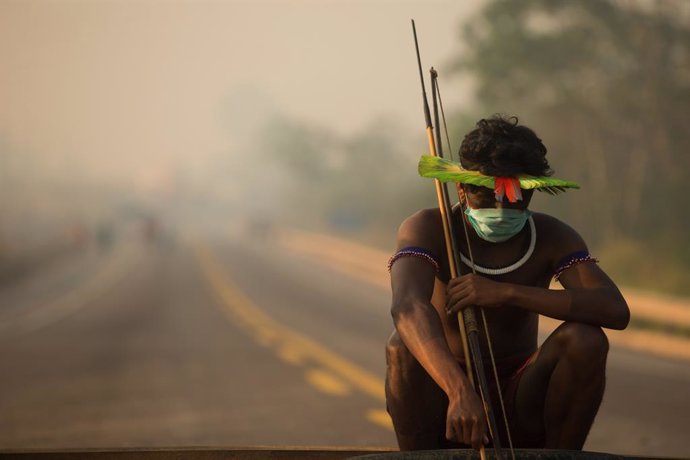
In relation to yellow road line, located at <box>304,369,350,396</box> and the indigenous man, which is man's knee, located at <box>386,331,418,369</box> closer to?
the indigenous man

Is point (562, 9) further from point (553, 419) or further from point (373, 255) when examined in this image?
point (553, 419)

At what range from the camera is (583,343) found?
13.5 ft

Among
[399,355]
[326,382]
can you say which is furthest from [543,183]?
[326,382]

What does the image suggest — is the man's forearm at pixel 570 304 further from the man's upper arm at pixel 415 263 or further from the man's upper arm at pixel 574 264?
the man's upper arm at pixel 415 263

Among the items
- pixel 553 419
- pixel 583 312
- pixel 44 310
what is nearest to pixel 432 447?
pixel 553 419

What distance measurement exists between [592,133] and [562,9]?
15.6ft

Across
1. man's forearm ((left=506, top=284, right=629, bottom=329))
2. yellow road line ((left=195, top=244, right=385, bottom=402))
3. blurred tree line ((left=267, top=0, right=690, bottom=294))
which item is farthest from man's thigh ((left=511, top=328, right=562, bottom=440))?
blurred tree line ((left=267, top=0, right=690, bottom=294))

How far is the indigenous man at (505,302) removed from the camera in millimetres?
4152

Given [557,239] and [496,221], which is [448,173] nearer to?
[496,221]

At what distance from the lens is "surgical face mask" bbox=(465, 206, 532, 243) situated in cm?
428

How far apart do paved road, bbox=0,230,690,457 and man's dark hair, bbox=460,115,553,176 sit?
4446mm

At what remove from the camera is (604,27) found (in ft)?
125

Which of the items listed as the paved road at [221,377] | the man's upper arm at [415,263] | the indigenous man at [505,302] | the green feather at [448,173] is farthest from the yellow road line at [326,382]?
the green feather at [448,173]

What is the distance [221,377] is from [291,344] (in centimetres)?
457
